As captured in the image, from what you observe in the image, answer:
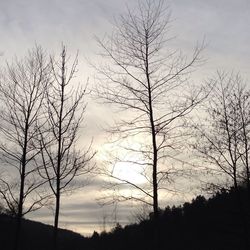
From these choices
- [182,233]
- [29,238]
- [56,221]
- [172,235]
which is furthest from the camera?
[29,238]

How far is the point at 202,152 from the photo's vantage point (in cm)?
2023

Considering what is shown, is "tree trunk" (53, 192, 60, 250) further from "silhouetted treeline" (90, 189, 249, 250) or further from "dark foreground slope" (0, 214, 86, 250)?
"silhouetted treeline" (90, 189, 249, 250)

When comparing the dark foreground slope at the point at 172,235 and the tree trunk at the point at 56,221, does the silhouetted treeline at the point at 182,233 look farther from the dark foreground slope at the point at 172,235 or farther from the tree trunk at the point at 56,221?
the tree trunk at the point at 56,221

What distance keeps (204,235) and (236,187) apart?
53.7 metres

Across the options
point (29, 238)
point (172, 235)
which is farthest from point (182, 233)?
point (29, 238)

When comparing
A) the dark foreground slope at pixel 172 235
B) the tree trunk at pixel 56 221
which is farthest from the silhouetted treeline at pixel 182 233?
the tree trunk at pixel 56 221

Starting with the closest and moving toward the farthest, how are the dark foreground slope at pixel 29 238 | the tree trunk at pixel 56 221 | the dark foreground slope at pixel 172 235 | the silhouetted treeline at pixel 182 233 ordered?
the tree trunk at pixel 56 221 → the dark foreground slope at pixel 29 238 → the dark foreground slope at pixel 172 235 → the silhouetted treeline at pixel 182 233

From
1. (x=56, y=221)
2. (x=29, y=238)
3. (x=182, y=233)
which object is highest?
(x=182, y=233)

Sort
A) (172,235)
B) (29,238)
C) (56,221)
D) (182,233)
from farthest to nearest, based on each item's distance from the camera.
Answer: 1. (29,238)
2. (182,233)
3. (172,235)
4. (56,221)

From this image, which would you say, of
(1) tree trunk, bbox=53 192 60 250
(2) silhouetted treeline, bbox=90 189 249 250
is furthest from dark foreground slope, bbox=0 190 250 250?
(1) tree trunk, bbox=53 192 60 250

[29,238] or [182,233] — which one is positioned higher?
[182,233]

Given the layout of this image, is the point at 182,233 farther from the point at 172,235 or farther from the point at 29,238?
the point at 29,238

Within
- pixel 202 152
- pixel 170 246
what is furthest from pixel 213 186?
pixel 170 246

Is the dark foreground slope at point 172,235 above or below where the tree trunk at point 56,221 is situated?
above
